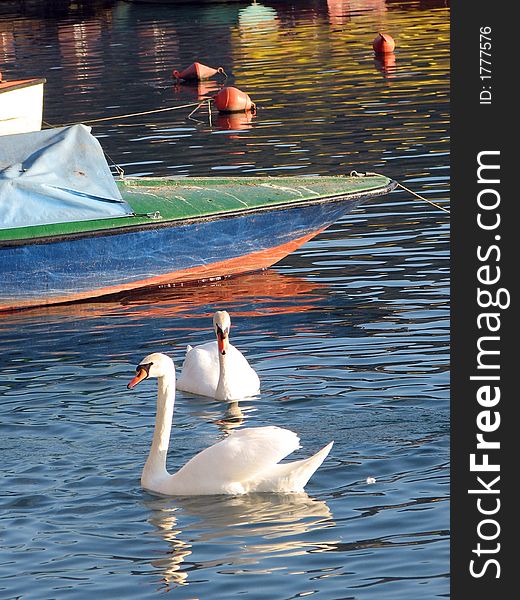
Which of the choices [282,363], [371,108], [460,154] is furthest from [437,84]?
[460,154]

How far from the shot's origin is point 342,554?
9.34 metres

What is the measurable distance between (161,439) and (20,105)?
416 inches

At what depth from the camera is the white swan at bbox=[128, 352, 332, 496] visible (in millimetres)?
10297

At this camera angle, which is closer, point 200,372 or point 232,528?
point 232,528

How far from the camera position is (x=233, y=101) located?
31.3 meters

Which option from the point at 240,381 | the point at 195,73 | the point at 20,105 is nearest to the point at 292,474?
the point at 240,381

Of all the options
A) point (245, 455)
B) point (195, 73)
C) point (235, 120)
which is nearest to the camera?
point (245, 455)

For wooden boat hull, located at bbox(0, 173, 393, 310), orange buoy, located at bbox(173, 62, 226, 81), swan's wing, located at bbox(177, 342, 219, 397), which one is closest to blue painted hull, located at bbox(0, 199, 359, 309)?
wooden boat hull, located at bbox(0, 173, 393, 310)

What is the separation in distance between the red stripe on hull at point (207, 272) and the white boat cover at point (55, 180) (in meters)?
0.98

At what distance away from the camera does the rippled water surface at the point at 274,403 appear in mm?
9305

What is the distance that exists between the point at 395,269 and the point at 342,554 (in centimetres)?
852

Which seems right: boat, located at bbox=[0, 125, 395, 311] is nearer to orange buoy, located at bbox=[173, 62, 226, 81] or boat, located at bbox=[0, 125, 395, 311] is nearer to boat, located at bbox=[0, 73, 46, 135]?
boat, located at bbox=[0, 73, 46, 135]

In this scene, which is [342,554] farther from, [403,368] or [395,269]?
[395,269]

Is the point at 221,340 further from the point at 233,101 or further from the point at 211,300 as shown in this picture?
the point at 233,101
